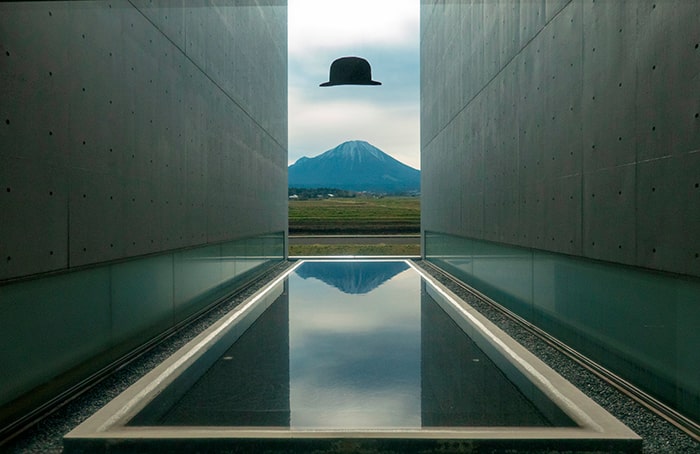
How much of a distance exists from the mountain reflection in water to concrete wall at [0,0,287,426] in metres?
3.56

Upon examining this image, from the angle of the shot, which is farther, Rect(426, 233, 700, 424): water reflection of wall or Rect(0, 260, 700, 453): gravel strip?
Rect(426, 233, 700, 424): water reflection of wall

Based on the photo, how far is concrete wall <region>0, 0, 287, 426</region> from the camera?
4383mm

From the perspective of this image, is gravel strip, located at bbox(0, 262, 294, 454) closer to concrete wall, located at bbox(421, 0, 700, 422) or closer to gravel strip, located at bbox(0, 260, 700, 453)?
gravel strip, located at bbox(0, 260, 700, 453)

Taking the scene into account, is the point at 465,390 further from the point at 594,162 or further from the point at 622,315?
the point at 594,162

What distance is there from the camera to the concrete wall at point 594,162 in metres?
4.37

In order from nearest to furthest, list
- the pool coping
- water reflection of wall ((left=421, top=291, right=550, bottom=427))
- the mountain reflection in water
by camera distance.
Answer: the pool coping
water reflection of wall ((left=421, top=291, right=550, bottom=427))
the mountain reflection in water

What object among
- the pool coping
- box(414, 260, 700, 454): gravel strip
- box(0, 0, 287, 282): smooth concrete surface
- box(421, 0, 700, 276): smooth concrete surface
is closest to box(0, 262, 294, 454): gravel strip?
the pool coping

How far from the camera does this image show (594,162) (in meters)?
5.88

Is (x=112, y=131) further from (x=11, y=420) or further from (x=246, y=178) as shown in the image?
(x=246, y=178)

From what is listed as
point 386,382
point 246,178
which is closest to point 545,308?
point 386,382

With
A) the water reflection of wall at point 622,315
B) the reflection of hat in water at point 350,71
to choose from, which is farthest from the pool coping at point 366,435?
the reflection of hat in water at point 350,71

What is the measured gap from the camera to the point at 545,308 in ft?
25.1

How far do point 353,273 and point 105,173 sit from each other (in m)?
11.4

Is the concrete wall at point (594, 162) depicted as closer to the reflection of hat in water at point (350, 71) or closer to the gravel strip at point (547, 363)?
the gravel strip at point (547, 363)
